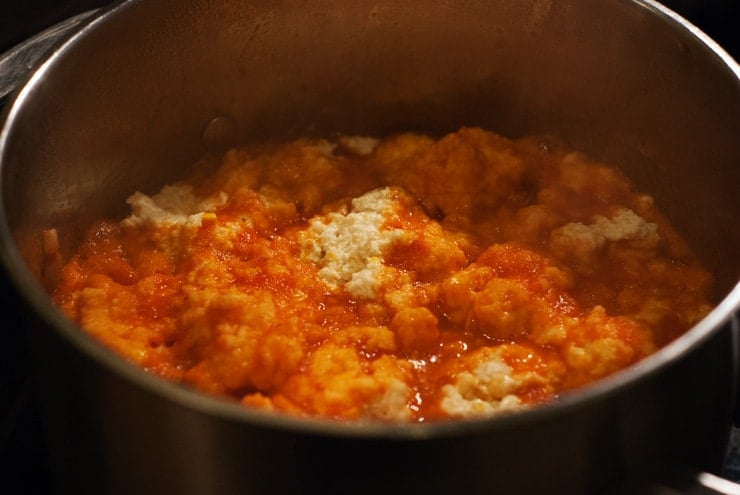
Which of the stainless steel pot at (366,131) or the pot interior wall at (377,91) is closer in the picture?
the stainless steel pot at (366,131)

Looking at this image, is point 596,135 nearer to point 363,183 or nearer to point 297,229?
point 363,183

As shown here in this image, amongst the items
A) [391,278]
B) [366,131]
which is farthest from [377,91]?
[391,278]

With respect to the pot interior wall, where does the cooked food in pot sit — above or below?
below

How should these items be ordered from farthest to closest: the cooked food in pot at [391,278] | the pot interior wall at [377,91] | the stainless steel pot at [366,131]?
the pot interior wall at [377,91]
the cooked food in pot at [391,278]
the stainless steel pot at [366,131]

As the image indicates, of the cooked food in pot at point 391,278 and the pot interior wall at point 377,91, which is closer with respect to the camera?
the cooked food in pot at point 391,278

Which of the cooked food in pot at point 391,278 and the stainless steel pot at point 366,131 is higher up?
the stainless steel pot at point 366,131

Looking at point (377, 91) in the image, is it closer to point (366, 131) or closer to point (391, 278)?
point (366, 131)

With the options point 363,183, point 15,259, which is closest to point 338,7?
point 363,183

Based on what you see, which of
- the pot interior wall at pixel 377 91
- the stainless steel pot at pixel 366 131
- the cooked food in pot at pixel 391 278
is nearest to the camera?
the stainless steel pot at pixel 366 131
